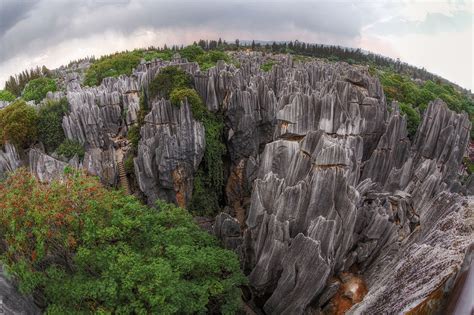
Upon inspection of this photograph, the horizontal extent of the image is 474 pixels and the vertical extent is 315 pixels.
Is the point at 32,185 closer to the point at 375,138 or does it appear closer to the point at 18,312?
the point at 18,312

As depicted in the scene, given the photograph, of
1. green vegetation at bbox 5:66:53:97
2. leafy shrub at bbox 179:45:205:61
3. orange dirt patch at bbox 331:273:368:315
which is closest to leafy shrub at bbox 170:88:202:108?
orange dirt patch at bbox 331:273:368:315

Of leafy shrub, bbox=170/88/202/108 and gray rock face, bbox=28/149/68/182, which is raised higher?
leafy shrub, bbox=170/88/202/108

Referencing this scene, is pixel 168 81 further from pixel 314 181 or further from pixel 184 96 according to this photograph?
pixel 314 181

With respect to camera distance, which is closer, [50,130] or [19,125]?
[19,125]

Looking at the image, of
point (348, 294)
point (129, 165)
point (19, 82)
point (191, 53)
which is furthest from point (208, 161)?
point (19, 82)

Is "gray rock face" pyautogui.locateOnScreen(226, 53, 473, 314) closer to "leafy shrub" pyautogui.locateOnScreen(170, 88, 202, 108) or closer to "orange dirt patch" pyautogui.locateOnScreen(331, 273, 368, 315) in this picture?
"orange dirt patch" pyautogui.locateOnScreen(331, 273, 368, 315)

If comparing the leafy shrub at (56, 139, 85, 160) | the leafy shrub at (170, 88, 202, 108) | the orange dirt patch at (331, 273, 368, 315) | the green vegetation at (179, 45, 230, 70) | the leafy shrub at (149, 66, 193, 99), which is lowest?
the orange dirt patch at (331, 273, 368, 315)
